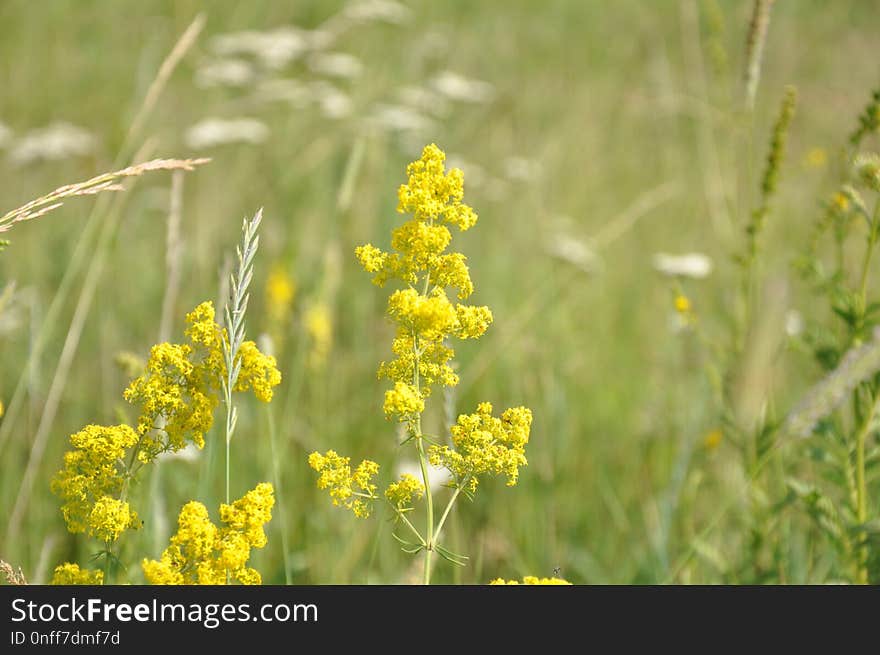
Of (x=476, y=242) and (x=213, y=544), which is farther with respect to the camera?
(x=476, y=242)

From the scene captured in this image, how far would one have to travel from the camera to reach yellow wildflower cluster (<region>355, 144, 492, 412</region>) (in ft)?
3.81

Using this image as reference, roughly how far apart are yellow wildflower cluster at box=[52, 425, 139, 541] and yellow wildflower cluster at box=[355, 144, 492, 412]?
362 mm

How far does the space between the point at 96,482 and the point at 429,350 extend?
1.57 feet

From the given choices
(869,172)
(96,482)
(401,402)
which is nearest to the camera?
(401,402)

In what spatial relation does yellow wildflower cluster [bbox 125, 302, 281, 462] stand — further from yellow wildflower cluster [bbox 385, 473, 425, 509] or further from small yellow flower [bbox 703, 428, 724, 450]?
small yellow flower [bbox 703, 428, 724, 450]

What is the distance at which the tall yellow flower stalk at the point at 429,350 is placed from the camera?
1144 mm

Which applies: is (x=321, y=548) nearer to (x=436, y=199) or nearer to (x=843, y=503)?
(x=843, y=503)

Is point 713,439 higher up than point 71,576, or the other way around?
point 713,439

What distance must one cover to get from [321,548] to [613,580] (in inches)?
34.5

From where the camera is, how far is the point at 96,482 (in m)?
1.19

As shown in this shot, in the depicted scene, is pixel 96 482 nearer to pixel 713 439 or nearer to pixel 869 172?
pixel 869 172

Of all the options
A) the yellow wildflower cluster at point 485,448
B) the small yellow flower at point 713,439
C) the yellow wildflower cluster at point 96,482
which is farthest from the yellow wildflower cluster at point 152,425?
the small yellow flower at point 713,439

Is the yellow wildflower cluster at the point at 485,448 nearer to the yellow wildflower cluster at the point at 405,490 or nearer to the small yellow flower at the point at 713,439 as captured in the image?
the yellow wildflower cluster at the point at 405,490

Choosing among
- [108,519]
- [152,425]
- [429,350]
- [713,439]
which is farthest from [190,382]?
[713,439]
